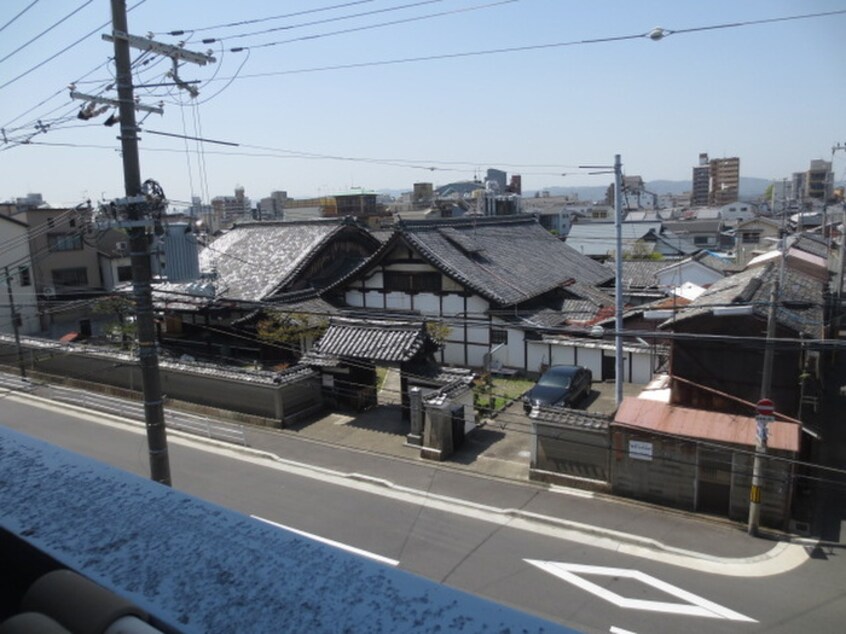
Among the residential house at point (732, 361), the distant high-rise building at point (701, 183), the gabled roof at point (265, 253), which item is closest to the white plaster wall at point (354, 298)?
the gabled roof at point (265, 253)

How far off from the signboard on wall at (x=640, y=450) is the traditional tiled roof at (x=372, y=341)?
7584mm

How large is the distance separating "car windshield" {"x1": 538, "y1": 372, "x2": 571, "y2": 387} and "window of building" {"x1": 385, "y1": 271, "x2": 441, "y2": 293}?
7.47 m

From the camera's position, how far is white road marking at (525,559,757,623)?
10.2 metres

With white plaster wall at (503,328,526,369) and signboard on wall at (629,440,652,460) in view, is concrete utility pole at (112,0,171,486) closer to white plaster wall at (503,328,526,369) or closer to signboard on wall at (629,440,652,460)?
signboard on wall at (629,440,652,460)

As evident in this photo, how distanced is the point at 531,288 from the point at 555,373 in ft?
25.7

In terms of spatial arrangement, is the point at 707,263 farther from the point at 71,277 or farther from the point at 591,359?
the point at 71,277

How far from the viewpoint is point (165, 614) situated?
4.74 ft

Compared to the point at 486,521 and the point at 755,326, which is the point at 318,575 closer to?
the point at 486,521

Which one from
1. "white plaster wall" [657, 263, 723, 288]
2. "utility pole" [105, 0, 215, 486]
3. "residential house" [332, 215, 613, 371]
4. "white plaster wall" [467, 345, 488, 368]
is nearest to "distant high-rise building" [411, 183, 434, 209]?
"white plaster wall" [657, 263, 723, 288]

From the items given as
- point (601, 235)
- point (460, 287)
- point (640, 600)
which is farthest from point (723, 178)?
point (640, 600)

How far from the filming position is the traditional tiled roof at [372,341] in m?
19.4

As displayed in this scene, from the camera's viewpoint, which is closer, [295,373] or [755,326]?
[755,326]

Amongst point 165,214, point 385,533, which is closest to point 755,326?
point 385,533

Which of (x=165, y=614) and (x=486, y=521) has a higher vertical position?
(x=165, y=614)
